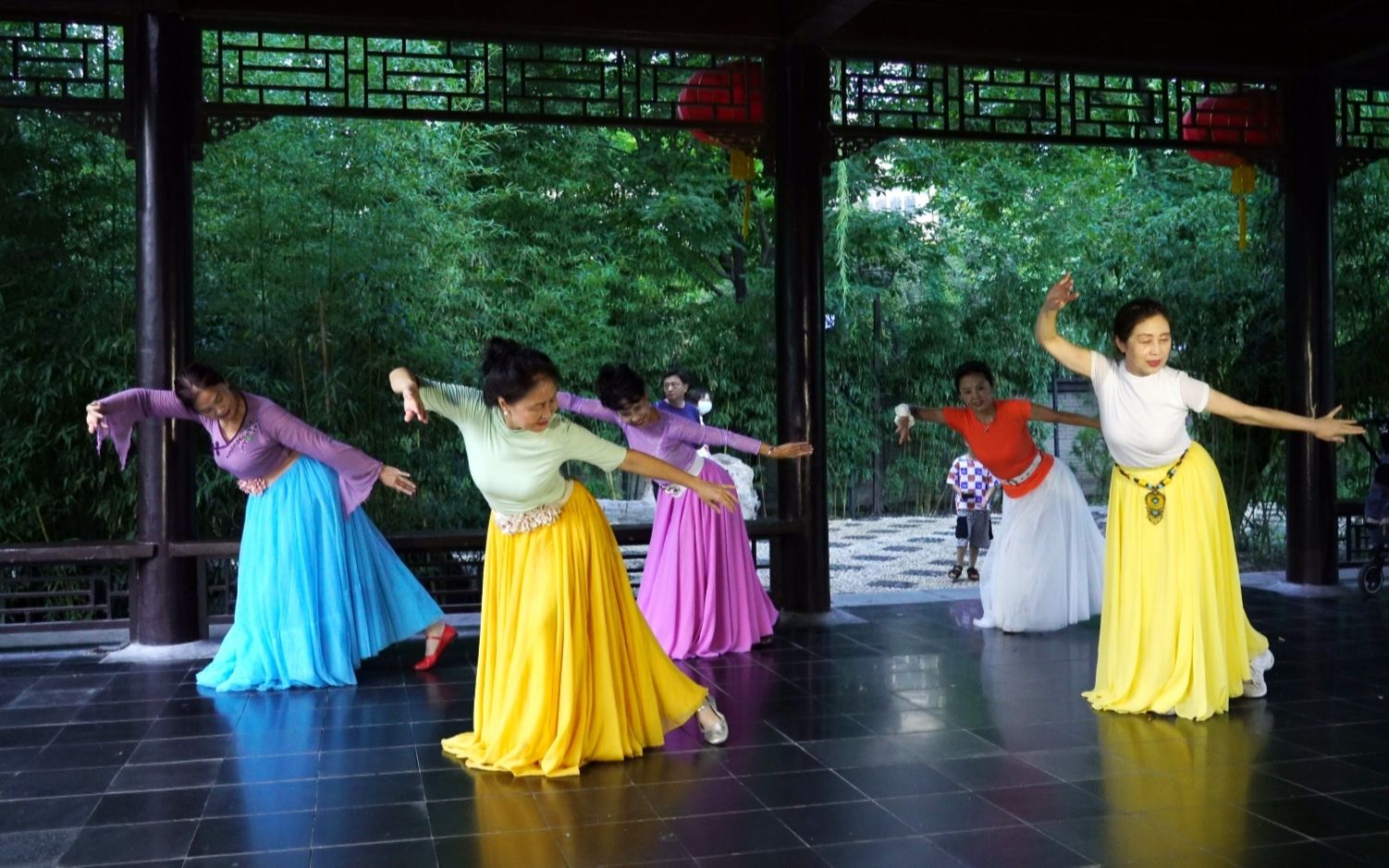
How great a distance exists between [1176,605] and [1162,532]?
247mm

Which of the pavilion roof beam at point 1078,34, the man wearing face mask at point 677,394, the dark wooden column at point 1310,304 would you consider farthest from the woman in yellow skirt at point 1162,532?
the dark wooden column at point 1310,304

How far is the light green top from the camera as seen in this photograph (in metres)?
3.78

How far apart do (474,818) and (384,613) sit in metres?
2.13

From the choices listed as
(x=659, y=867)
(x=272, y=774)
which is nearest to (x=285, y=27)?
(x=272, y=774)

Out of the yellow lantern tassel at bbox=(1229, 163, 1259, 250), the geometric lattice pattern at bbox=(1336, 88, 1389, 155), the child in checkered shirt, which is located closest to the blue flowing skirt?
the child in checkered shirt

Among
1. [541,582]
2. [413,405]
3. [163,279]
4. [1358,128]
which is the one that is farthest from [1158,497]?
[163,279]

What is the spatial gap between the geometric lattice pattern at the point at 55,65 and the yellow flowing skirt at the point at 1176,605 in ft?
14.9

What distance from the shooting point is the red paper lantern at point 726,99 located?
6.31m

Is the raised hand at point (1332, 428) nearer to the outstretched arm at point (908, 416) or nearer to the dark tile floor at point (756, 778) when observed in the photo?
the dark tile floor at point (756, 778)

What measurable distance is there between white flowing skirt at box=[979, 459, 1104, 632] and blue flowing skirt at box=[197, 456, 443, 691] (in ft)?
9.46

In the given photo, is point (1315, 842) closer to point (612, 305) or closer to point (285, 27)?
point (285, 27)

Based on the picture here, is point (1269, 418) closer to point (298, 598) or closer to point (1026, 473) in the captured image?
point (1026, 473)

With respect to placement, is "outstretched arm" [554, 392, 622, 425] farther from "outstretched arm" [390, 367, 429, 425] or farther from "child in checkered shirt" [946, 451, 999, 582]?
"child in checkered shirt" [946, 451, 999, 582]

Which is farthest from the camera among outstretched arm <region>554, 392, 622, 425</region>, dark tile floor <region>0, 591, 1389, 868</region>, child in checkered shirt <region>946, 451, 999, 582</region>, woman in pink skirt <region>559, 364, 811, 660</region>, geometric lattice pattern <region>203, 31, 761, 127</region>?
child in checkered shirt <region>946, 451, 999, 582</region>
